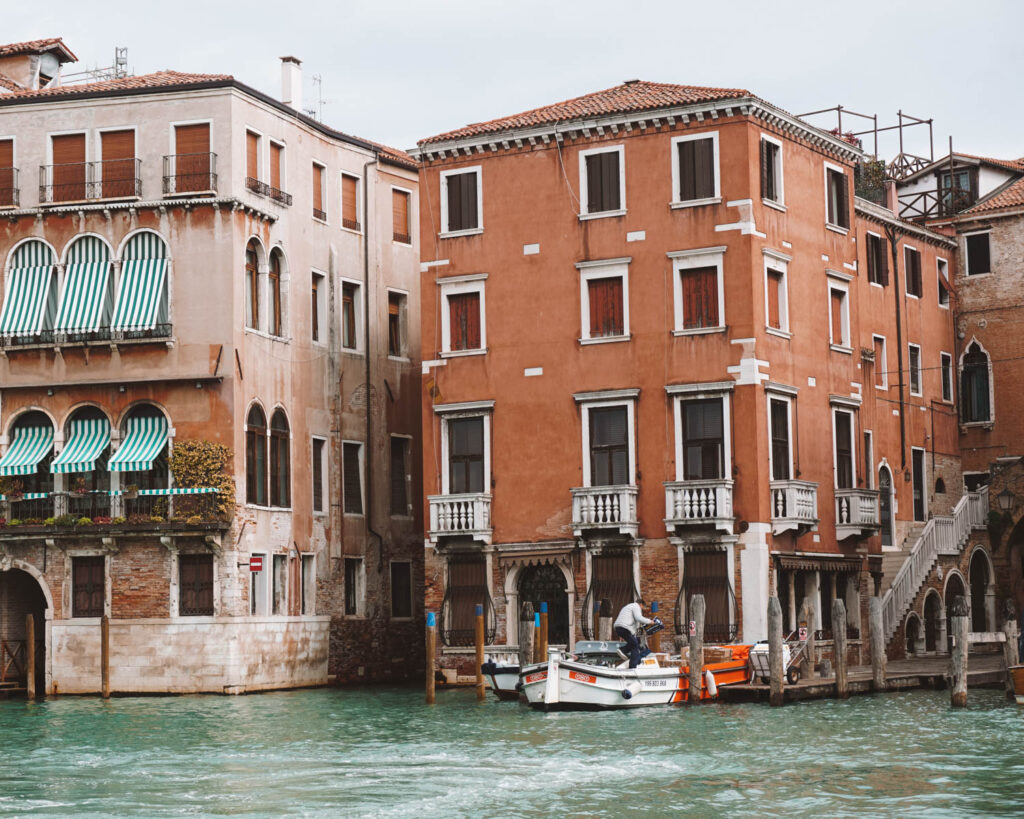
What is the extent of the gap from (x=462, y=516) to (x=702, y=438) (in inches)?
191

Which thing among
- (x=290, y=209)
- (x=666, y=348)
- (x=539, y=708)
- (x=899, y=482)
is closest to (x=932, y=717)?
(x=539, y=708)

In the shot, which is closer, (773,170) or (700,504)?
(700,504)

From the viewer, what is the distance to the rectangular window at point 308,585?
3712 centimetres

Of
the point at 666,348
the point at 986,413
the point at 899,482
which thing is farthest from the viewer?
the point at 986,413

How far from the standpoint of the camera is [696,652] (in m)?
29.3

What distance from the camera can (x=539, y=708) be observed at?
29.2 m

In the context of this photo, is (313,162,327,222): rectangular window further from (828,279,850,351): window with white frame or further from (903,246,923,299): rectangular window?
(903,246,923,299): rectangular window

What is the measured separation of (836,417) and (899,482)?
4302 mm

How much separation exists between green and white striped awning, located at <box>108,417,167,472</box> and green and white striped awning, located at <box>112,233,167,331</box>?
71.3 inches

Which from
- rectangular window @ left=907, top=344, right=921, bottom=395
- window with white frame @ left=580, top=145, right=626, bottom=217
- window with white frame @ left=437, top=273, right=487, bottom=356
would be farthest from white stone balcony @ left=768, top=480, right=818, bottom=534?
rectangular window @ left=907, top=344, right=921, bottom=395

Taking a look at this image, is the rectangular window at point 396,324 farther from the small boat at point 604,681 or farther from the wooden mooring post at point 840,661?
the wooden mooring post at point 840,661

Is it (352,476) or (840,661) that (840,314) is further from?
(352,476)

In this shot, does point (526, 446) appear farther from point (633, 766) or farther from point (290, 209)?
point (633, 766)

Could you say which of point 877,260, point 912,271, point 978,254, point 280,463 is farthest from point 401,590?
point 978,254
